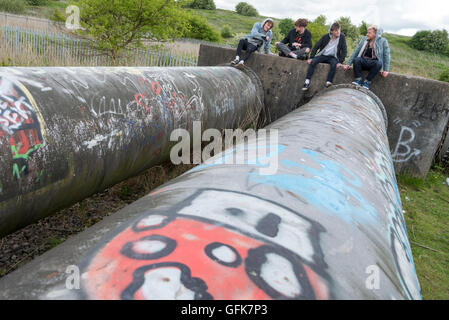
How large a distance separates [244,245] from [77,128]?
175cm

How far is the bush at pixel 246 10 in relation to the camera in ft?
216

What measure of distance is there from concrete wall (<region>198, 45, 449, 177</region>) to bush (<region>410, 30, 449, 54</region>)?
4146cm

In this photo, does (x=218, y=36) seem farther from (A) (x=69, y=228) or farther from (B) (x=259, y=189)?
(B) (x=259, y=189)

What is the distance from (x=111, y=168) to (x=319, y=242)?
209 centimetres

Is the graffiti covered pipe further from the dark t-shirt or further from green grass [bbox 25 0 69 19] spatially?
green grass [bbox 25 0 69 19]

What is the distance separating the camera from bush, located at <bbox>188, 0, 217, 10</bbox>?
2304 inches

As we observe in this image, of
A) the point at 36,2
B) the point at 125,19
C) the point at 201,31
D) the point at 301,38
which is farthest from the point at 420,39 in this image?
the point at 36,2

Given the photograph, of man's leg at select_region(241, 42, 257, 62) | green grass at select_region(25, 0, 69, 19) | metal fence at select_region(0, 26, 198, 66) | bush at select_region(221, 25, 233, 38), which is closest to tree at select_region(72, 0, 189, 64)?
metal fence at select_region(0, 26, 198, 66)

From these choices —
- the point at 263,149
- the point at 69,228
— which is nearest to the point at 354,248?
the point at 263,149

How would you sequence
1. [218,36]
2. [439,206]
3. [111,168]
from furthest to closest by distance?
[218,36], [439,206], [111,168]

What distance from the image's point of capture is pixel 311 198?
112cm

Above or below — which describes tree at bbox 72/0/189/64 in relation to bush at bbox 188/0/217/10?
below

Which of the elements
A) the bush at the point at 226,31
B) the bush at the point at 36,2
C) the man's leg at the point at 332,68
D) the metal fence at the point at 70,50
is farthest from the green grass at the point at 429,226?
the bush at the point at 36,2

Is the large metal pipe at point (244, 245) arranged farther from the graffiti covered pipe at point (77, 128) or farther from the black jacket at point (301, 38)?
the black jacket at point (301, 38)
